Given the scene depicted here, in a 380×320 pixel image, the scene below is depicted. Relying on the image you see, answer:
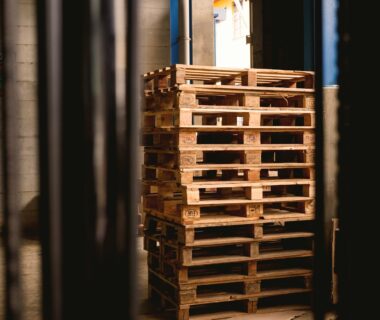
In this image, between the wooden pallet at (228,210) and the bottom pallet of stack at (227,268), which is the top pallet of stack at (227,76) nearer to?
the wooden pallet at (228,210)

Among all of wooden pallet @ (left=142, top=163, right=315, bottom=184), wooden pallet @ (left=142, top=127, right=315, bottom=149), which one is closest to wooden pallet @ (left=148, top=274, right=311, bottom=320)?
wooden pallet @ (left=142, top=163, right=315, bottom=184)

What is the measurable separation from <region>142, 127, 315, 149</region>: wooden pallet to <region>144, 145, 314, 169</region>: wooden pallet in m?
0.05

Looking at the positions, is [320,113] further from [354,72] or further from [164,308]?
[164,308]

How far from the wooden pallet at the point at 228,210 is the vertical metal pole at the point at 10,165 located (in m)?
3.56

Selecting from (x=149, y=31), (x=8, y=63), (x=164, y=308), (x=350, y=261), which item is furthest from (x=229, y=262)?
(x=149, y=31)

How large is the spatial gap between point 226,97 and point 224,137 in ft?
1.34

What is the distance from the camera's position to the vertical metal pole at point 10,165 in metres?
0.90

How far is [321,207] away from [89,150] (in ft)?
1.61

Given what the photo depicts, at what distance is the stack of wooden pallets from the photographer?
4.51m

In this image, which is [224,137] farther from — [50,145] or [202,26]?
[202,26]

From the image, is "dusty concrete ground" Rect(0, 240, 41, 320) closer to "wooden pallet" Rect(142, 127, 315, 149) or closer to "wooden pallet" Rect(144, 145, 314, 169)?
"wooden pallet" Rect(144, 145, 314, 169)

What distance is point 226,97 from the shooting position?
490 cm

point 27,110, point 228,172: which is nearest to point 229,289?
point 228,172

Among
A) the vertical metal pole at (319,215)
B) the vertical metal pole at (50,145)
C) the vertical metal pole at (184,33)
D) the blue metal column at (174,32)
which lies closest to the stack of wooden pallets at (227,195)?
the vertical metal pole at (319,215)
